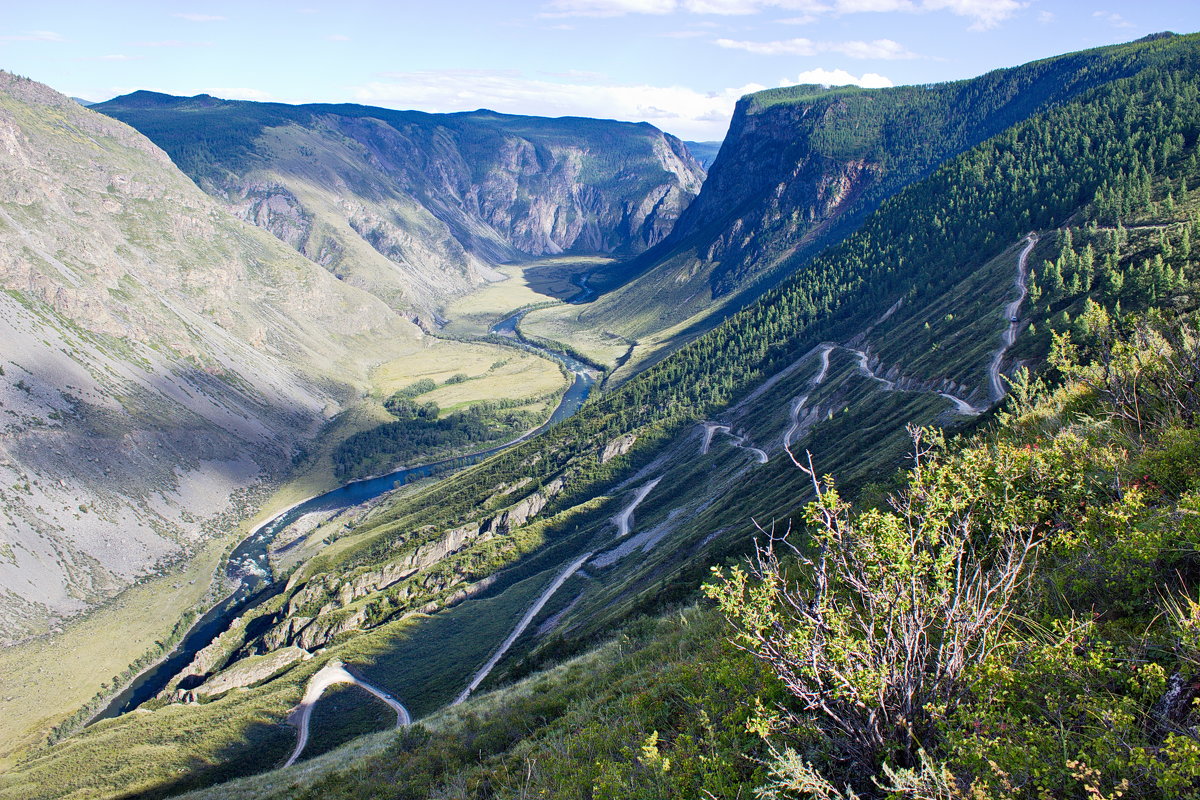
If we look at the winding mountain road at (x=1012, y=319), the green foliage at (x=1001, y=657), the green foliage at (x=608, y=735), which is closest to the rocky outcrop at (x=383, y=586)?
the green foliage at (x=608, y=735)

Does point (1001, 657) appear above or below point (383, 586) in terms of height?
above

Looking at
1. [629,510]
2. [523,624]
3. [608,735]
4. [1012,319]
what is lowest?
[523,624]

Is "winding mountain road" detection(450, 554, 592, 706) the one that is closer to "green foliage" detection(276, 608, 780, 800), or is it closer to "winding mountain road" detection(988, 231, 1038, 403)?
"green foliage" detection(276, 608, 780, 800)

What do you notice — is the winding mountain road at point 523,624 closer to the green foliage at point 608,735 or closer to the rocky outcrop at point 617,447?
the green foliage at point 608,735

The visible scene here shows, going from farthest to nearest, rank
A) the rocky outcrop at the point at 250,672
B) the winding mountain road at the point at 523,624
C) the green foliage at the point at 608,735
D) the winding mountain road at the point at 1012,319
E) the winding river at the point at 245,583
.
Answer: the winding river at the point at 245,583 < the rocky outcrop at the point at 250,672 < the winding mountain road at the point at 1012,319 < the winding mountain road at the point at 523,624 < the green foliage at the point at 608,735

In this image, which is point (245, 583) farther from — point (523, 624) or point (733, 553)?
point (733, 553)

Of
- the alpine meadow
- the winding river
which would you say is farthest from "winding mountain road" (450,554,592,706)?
the winding river

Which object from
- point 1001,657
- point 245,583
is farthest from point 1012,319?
point 245,583
